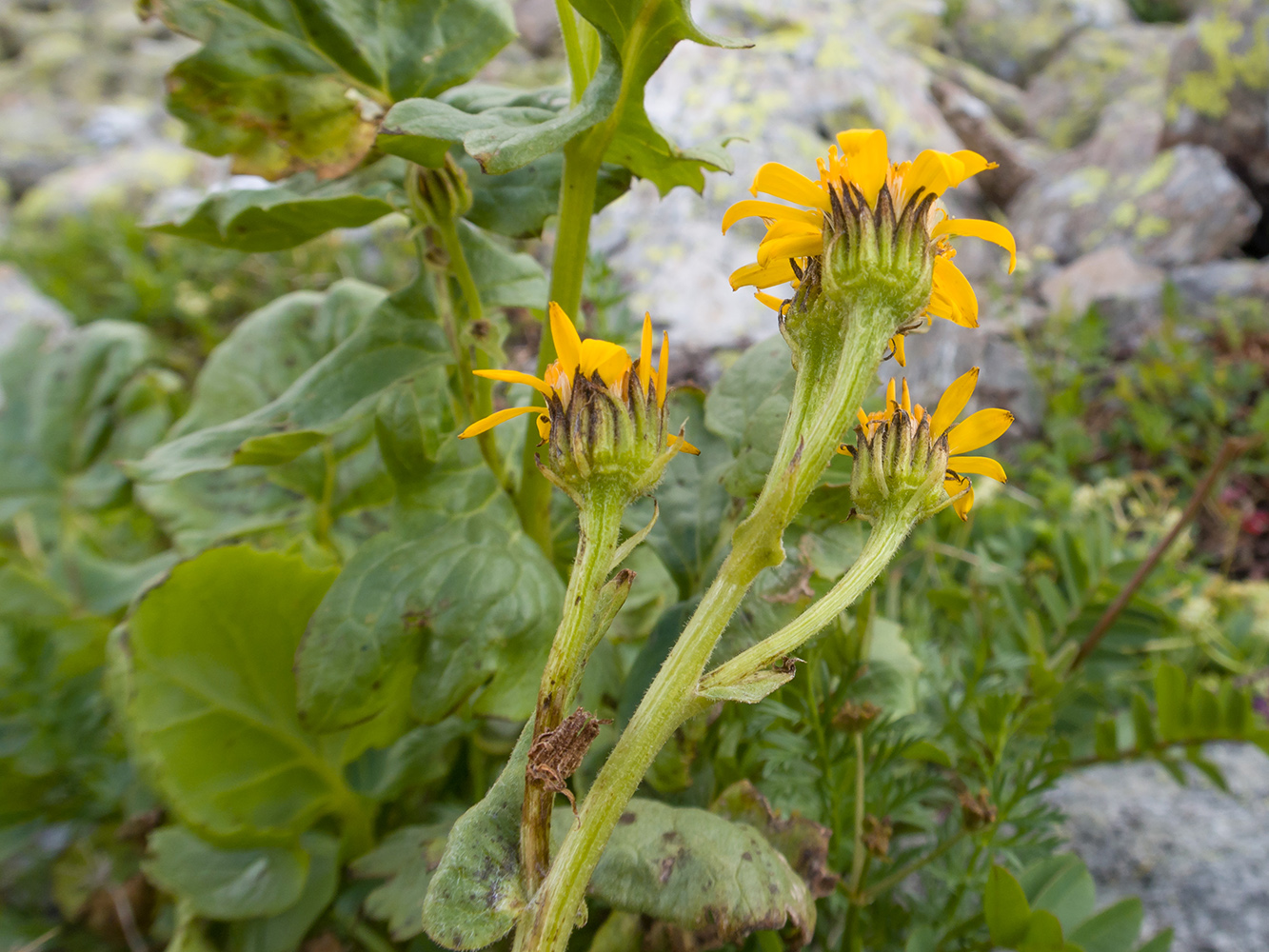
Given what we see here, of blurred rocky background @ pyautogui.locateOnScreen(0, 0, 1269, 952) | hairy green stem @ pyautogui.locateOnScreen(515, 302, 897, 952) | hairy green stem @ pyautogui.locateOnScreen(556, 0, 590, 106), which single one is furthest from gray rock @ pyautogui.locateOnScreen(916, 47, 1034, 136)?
hairy green stem @ pyautogui.locateOnScreen(515, 302, 897, 952)

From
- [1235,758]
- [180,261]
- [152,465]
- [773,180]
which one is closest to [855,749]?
[773,180]

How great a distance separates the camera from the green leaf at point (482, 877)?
20.0 inches

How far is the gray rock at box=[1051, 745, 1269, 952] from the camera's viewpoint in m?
1.04

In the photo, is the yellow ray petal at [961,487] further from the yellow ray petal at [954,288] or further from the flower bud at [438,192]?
the flower bud at [438,192]

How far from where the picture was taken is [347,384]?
0.88 m

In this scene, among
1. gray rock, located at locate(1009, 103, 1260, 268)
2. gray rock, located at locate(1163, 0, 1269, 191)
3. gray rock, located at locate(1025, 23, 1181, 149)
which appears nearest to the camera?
gray rock, located at locate(1009, 103, 1260, 268)

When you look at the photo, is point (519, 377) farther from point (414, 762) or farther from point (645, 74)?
point (414, 762)

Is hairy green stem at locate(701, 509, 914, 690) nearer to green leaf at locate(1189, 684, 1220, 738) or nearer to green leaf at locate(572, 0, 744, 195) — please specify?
green leaf at locate(572, 0, 744, 195)

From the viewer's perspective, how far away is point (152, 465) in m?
0.87

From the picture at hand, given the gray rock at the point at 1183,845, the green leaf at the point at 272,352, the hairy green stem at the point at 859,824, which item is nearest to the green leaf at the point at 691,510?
the hairy green stem at the point at 859,824

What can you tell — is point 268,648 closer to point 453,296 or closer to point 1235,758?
point 453,296

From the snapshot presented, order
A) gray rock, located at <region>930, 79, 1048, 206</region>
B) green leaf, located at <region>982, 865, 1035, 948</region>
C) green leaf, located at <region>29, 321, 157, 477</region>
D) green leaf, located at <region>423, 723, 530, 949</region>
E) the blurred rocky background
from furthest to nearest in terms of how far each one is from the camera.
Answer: gray rock, located at <region>930, 79, 1048, 206</region> < green leaf, located at <region>29, 321, 157, 477</region> < the blurred rocky background < green leaf, located at <region>982, 865, 1035, 948</region> < green leaf, located at <region>423, 723, 530, 949</region>

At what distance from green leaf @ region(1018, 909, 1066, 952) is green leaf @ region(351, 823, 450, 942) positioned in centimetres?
56

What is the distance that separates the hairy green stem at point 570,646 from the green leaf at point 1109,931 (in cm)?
60
